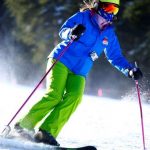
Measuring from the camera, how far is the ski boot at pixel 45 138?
220 inches

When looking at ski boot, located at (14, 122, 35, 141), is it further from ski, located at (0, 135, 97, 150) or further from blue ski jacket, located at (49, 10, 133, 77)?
blue ski jacket, located at (49, 10, 133, 77)

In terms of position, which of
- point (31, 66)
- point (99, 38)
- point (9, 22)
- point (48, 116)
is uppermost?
point (99, 38)

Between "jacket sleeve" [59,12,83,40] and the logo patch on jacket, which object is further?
the logo patch on jacket

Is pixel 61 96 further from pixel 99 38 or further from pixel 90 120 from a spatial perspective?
pixel 90 120

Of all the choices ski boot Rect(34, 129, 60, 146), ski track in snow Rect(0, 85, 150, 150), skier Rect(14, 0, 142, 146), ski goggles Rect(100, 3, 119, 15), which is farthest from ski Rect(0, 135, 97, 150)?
ski goggles Rect(100, 3, 119, 15)

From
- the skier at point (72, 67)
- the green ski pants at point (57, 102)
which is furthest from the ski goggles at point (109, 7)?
the green ski pants at point (57, 102)

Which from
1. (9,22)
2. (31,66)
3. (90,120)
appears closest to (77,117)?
(90,120)

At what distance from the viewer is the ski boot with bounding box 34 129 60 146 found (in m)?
5.60

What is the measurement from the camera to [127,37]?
26.1 m

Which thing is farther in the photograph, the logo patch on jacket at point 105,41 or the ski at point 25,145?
the logo patch on jacket at point 105,41

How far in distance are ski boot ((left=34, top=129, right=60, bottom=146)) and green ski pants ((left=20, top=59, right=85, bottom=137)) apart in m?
0.06

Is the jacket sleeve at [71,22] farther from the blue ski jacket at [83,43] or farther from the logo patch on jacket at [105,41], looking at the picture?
the logo patch on jacket at [105,41]

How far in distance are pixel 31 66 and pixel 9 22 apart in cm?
388

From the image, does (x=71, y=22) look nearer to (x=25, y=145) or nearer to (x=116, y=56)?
(x=116, y=56)
